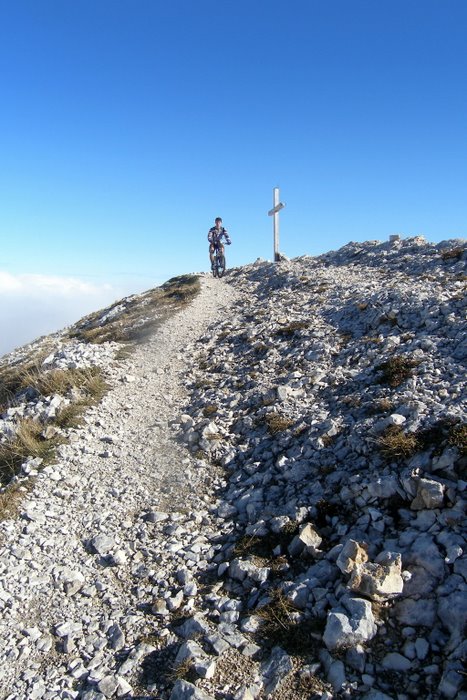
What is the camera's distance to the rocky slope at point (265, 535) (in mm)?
5570

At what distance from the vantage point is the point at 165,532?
8539mm

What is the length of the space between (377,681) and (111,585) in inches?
169

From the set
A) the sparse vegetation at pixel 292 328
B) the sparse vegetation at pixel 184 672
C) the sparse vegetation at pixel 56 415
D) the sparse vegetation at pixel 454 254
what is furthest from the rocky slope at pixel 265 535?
the sparse vegetation at pixel 454 254

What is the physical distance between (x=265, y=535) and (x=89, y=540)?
3300mm

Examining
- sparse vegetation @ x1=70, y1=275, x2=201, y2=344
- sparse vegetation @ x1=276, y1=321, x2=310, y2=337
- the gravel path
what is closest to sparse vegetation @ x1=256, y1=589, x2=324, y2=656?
the gravel path

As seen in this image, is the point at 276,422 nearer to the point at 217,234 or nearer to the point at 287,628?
the point at 287,628

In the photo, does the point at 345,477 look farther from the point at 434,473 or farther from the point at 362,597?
the point at 362,597

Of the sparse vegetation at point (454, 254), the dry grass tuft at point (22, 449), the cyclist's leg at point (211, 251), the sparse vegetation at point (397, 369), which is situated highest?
the cyclist's leg at point (211, 251)

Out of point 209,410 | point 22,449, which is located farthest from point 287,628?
point 22,449

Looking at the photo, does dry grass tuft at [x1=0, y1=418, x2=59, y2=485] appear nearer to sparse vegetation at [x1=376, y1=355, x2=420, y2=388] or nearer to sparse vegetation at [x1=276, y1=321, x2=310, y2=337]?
sparse vegetation at [x1=376, y1=355, x2=420, y2=388]

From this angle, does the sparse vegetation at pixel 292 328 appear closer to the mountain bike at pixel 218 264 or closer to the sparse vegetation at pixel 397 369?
the sparse vegetation at pixel 397 369

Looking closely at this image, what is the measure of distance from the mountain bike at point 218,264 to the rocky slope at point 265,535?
1774 cm

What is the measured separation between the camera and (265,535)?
26.1ft

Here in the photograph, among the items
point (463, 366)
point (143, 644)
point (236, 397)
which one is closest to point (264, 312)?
point (236, 397)
